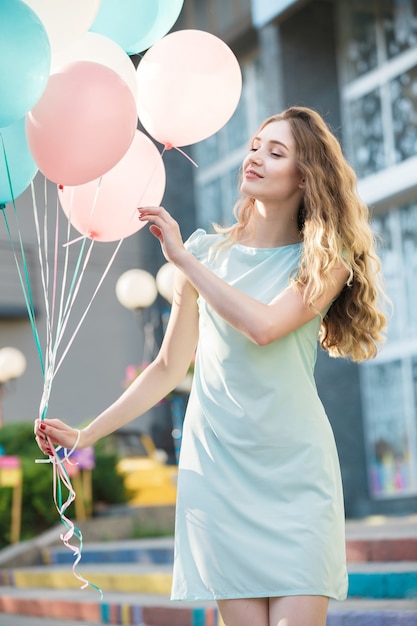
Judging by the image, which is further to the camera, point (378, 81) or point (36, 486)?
point (378, 81)

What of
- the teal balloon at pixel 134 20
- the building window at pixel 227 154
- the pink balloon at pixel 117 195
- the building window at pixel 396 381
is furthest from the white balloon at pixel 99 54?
the building window at pixel 227 154

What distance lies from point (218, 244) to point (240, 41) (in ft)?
35.1

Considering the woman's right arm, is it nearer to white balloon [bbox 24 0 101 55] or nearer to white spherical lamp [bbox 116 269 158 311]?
white balloon [bbox 24 0 101 55]

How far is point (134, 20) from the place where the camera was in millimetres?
3088

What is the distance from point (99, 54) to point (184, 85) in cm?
28

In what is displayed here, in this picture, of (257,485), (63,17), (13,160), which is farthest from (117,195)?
(257,485)

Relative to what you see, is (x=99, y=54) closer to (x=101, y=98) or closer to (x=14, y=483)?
(x=101, y=98)

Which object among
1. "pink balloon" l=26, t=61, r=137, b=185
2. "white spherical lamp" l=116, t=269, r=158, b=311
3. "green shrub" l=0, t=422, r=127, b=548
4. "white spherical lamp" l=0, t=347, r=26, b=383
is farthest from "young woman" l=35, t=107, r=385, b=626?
"white spherical lamp" l=0, t=347, r=26, b=383

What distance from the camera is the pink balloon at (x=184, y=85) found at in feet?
9.68

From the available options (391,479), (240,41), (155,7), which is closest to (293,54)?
(240,41)

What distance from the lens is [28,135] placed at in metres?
2.64

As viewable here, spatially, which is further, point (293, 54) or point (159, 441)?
point (159, 441)

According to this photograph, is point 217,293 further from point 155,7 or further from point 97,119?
point 155,7

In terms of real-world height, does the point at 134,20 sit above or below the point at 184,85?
above
